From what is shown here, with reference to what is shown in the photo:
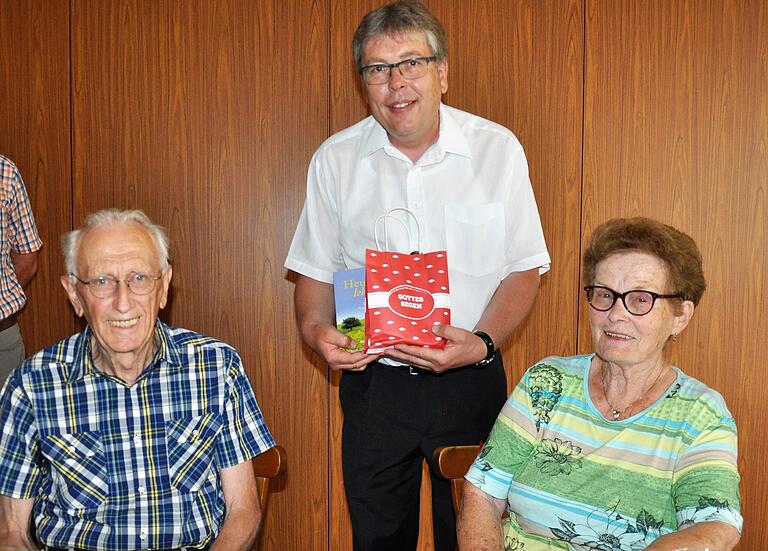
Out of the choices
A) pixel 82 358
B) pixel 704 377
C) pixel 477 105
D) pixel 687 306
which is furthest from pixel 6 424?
pixel 704 377

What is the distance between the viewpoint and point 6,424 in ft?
6.49

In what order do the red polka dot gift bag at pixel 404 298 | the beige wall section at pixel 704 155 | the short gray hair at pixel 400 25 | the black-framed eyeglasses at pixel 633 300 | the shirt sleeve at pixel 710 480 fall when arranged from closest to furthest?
1. the shirt sleeve at pixel 710 480
2. the black-framed eyeglasses at pixel 633 300
3. the red polka dot gift bag at pixel 404 298
4. the short gray hair at pixel 400 25
5. the beige wall section at pixel 704 155

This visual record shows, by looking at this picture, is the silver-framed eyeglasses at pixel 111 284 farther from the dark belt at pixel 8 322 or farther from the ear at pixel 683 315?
the ear at pixel 683 315

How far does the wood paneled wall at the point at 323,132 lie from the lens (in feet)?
11.2

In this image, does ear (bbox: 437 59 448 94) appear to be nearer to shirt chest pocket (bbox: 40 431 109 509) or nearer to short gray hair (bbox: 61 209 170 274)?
short gray hair (bbox: 61 209 170 274)

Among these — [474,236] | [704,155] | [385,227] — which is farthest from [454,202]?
[704,155]

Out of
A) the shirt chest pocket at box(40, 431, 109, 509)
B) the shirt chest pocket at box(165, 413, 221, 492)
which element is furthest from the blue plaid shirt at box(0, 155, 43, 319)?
the shirt chest pocket at box(165, 413, 221, 492)

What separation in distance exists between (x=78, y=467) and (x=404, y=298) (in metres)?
0.93

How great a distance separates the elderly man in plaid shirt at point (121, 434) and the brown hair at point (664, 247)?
1.00m

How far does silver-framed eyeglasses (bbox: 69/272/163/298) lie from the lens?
2000 millimetres

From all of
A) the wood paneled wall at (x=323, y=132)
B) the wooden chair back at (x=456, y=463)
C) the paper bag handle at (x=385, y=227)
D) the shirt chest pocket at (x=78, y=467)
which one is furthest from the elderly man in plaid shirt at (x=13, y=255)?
the wooden chair back at (x=456, y=463)

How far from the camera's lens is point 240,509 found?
2.02 metres

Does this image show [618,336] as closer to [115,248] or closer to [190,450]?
[190,450]

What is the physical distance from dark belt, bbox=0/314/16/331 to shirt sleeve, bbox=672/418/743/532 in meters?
2.36
